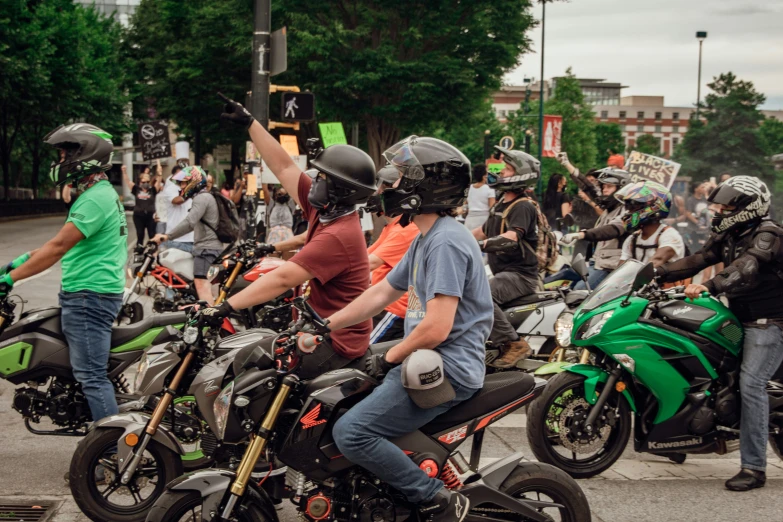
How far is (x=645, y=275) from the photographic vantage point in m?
5.55

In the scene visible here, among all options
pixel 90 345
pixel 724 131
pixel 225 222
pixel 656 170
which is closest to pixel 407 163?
pixel 90 345

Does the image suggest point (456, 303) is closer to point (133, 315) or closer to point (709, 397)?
point (709, 397)

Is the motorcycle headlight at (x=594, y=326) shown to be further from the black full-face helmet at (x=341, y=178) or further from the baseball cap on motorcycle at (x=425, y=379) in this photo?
the baseball cap on motorcycle at (x=425, y=379)

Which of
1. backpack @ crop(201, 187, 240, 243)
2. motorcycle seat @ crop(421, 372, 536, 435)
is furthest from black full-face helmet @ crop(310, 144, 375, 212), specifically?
backpack @ crop(201, 187, 240, 243)

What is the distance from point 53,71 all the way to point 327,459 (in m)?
35.7

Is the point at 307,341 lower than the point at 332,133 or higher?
lower

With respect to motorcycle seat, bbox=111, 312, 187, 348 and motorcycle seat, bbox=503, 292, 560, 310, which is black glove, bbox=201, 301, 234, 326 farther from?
motorcycle seat, bbox=503, 292, 560, 310

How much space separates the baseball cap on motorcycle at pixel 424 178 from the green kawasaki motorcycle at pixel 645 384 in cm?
211

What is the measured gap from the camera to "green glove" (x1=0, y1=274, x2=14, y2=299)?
5305 millimetres

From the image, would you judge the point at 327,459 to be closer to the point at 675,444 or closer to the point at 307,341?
the point at 307,341

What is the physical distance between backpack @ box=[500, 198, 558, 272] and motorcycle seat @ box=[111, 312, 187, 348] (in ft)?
10.8

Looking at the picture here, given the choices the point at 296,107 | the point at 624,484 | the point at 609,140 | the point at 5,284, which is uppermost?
the point at 609,140

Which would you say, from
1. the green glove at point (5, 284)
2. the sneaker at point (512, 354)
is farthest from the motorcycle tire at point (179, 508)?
the sneaker at point (512, 354)

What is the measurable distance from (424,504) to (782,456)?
3163 mm
